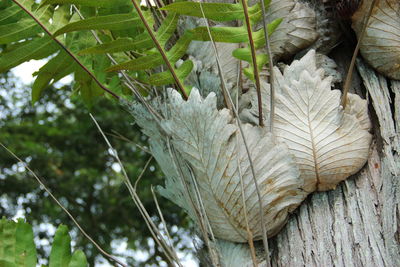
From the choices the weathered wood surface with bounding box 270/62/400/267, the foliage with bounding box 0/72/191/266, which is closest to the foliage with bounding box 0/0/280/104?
the weathered wood surface with bounding box 270/62/400/267

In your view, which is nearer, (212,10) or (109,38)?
(212,10)

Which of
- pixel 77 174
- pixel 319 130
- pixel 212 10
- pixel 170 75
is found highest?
pixel 212 10

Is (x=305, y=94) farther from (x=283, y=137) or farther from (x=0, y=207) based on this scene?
(x=0, y=207)

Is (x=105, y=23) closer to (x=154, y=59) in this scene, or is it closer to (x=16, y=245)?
(x=154, y=59)

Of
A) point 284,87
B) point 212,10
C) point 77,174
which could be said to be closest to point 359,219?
point 284,87

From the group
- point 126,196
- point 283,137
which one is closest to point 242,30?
point 283,137

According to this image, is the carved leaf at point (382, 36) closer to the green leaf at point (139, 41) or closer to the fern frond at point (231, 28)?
the fern frond at point (231, 28)
